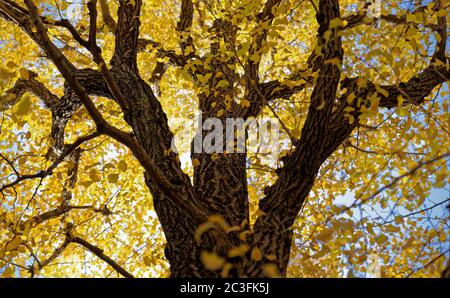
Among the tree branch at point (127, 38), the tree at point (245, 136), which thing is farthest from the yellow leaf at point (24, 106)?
the tree branch at point (127, 38)

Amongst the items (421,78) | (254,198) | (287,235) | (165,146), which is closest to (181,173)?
(165,146)

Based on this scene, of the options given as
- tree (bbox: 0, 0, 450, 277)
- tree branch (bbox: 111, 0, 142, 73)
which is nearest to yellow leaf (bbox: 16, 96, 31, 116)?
tree (bbox: 0, 0, 450, 277)

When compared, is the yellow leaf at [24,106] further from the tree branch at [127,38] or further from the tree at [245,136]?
the tree branch at [127,38]

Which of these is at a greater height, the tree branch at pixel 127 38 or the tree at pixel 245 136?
the tree branch at pixel 127 38

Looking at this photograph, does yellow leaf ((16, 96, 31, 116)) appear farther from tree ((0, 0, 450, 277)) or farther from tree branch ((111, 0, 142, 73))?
tree branch ((111, 0, 142, 73))

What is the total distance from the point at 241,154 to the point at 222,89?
1.07 metres

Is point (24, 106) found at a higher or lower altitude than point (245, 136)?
lower

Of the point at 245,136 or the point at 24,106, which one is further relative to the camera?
the point at 245,136

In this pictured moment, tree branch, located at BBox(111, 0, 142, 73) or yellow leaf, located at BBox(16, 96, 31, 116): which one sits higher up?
tree branch, located at BBox(111, 0, 142, 73)

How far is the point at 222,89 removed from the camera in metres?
5.50

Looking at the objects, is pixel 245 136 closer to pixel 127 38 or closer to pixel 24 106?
pixel 127 38

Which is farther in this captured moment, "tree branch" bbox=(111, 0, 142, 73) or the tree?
"tree branch" bbox=(111, 0, 142, 73)

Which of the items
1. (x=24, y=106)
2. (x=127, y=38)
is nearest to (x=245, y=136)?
(x=127, y=38)
